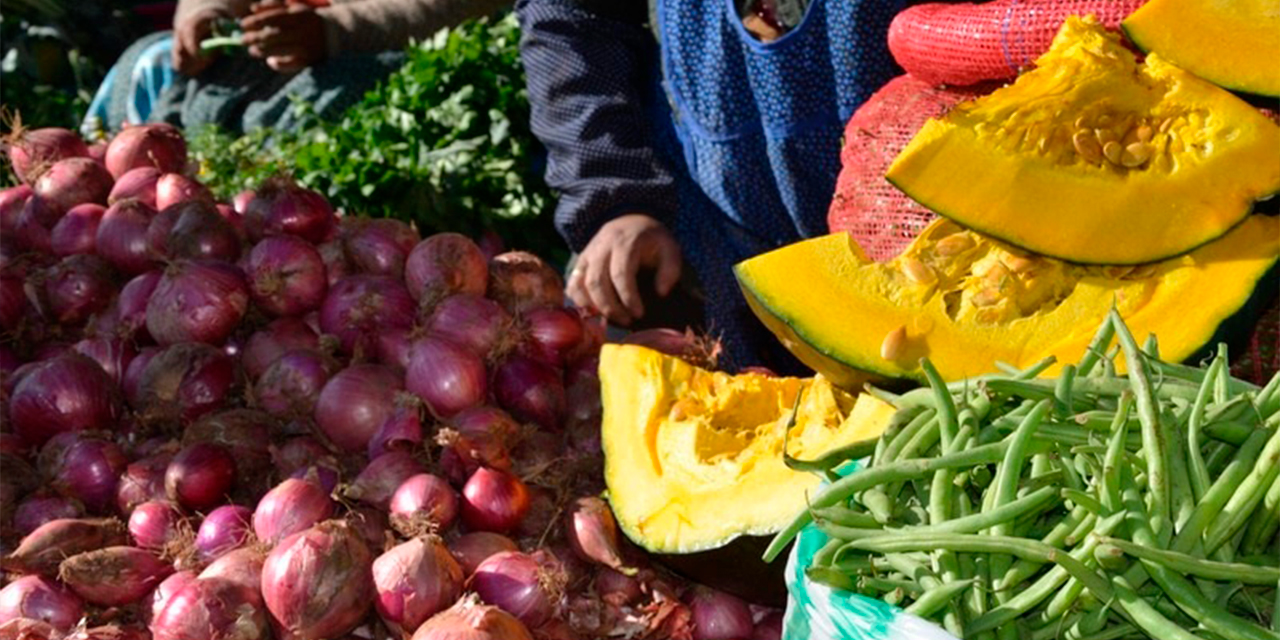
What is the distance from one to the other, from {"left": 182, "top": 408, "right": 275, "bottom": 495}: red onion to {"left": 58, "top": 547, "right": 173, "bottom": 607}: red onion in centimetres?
25

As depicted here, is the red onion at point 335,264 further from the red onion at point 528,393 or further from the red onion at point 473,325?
the red onion at point 528,393

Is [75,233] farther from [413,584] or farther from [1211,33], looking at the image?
[1211,33]

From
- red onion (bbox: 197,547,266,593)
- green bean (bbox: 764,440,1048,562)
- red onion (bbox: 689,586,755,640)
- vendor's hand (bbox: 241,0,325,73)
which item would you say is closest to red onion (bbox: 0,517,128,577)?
red onion (bbox: 197,547,266,593)

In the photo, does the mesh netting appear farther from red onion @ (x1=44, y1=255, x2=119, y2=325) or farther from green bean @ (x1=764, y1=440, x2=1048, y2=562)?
red onion @ (x1=44, y1=255, x2=119, y2=325)

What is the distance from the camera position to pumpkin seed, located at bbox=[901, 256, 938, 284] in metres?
1.96

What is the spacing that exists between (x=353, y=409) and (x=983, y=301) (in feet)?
3.34

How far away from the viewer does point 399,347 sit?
2.39 metres

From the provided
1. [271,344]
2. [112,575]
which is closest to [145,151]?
[271,344]

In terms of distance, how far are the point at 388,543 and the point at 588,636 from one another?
318mm

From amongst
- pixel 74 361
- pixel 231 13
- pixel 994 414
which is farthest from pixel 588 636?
pixel 231 13

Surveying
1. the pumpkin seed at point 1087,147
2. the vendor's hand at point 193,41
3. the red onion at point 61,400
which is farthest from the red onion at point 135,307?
the vendor's hand at point 193,41

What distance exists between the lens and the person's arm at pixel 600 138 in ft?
9.93

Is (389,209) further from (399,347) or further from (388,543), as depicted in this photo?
(388,543)

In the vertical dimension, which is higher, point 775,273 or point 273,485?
point 775,273
